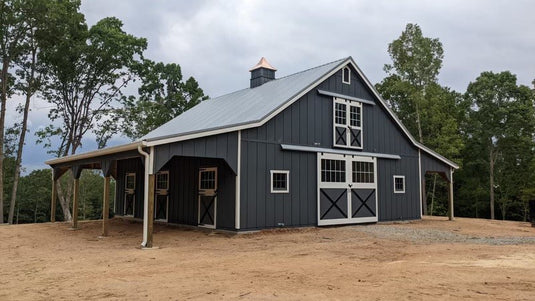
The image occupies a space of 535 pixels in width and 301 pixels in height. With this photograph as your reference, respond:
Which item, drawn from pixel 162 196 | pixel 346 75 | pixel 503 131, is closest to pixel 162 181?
pixel 162 196

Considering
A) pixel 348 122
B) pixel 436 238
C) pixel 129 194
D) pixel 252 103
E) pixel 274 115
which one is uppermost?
pixel 252 103

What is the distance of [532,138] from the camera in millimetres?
28078

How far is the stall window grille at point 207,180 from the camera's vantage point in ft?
41.2

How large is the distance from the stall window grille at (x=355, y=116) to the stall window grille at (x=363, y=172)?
1407 millimetres

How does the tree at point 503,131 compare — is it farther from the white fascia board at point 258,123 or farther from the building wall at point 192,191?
the building wall at point 192,191

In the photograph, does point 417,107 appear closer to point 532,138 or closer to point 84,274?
point 532,138

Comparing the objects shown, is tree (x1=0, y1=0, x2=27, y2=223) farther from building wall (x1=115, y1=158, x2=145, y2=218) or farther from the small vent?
the small vent

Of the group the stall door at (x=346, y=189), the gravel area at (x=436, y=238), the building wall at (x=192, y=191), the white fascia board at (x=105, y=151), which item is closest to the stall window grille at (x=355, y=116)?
the stall door at (x=346, y=189)

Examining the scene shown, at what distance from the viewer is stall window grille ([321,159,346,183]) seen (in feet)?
44.9

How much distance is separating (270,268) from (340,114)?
8.81 metres

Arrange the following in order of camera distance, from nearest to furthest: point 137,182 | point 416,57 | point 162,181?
point 162,181
point 137,182
point 416,57

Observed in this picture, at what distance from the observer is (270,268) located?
21.9 ft

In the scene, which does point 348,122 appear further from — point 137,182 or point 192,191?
point 137,182

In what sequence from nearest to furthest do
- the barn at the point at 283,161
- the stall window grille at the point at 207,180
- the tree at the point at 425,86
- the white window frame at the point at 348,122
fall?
the barn at the point at 283,161
the stall window grille at the point at 207,180
the white window frame at the point at 348,122
the tree at the point at 425,86
